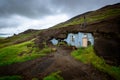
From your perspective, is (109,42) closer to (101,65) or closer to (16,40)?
(101,65)

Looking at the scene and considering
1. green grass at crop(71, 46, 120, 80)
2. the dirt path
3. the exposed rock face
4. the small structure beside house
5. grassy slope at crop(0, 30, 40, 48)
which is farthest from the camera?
grassy slope at crop(0, 30, 40, 48)

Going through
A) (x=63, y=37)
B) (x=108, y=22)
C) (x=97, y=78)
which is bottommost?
(x=97, y=78)

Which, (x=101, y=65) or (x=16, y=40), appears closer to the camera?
(x=101, y=65)

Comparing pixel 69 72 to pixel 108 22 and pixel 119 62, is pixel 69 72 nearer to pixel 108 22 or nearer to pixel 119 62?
pixel 119 62

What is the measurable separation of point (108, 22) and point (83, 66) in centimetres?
1584

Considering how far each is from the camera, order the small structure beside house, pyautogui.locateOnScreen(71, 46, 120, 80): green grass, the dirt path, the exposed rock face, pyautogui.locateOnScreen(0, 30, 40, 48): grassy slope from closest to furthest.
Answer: the dirt path
pyautogui.locateOnScreen(71, 46, 120, 80): green grass
the exposed rock face
the small structure beside house
pyautogui.locateOnScreen(0, 30, 40, 48): grassy slope

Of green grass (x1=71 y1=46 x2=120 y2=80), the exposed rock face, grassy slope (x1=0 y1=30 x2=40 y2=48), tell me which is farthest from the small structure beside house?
grassy slope (x1=0 y1=30 x2=40 y2=48)

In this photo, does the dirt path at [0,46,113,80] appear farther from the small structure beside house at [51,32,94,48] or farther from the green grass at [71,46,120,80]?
the small structure beside house at [51,32,94,48]

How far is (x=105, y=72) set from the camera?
21547 millimetres

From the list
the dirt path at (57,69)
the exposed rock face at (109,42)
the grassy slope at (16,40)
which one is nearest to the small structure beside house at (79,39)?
the exposed rock face at (109,42)

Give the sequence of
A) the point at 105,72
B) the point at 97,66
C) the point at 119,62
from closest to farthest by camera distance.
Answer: the point at 105,72, the point at 97,66, the point at 119,62

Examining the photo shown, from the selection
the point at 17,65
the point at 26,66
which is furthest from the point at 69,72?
the point at 17,65

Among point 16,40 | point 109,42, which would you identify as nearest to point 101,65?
point 109,42

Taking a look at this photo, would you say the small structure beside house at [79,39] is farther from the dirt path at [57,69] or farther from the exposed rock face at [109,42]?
the dirt path at [57,69]
